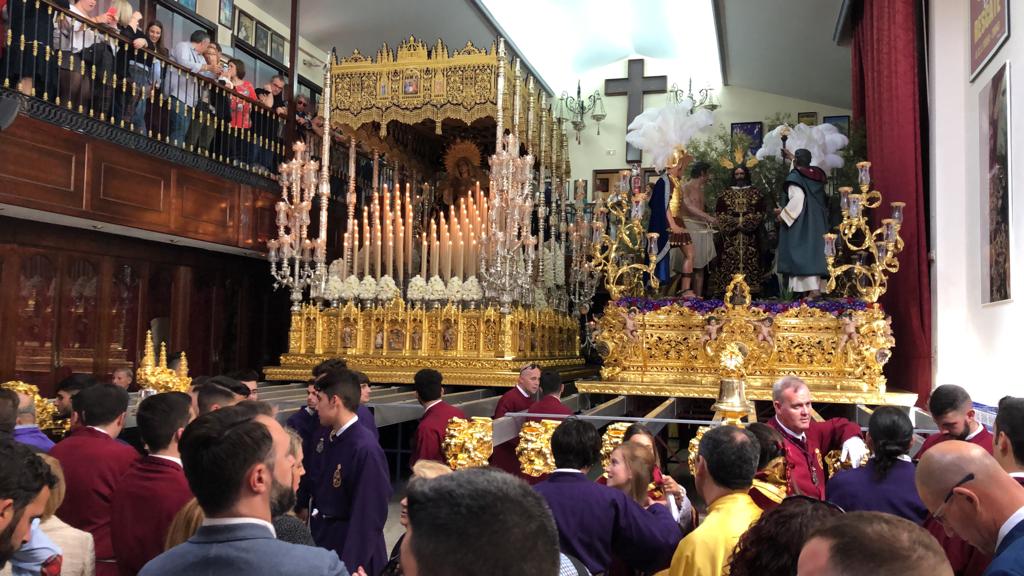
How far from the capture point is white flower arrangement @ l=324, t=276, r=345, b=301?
10648 millimetres

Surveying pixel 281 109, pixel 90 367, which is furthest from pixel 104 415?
pixel 281 109

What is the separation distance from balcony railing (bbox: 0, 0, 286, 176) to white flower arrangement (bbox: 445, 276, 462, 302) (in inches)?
105

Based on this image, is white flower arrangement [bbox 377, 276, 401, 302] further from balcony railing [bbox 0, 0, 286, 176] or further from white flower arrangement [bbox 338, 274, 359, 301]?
balcony railing [bbox 0, 0, 286, 176]

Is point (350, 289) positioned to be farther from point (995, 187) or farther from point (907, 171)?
point (995, 187)

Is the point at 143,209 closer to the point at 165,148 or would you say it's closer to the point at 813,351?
the point at 165,148

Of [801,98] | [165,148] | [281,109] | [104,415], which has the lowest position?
[104,415]

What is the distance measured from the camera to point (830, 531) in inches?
67.6

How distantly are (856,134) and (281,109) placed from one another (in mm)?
7064

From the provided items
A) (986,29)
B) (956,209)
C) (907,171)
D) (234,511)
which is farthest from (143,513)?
(907,171)

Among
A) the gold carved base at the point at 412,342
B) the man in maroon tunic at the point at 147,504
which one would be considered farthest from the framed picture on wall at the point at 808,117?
the man in maroon tunic at the point at 147,504

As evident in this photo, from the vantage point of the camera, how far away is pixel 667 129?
34.3 feet

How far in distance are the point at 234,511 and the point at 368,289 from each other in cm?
855

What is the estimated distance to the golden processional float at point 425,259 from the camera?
10.2 meters

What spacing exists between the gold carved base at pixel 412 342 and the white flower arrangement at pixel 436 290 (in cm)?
17
